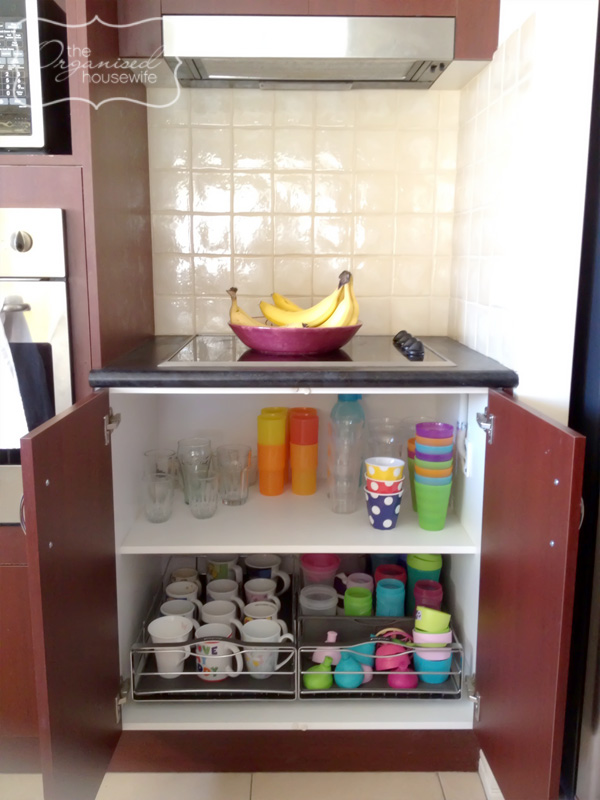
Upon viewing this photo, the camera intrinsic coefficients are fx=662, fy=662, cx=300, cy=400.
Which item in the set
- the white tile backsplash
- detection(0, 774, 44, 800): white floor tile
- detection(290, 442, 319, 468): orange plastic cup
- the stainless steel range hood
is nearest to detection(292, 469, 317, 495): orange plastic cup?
detection(290, 442, 319, 468): orange plastic cup

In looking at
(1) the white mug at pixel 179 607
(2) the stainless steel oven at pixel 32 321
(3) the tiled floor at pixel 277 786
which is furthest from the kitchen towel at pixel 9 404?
(3) the tiled floor at pixel 277 786

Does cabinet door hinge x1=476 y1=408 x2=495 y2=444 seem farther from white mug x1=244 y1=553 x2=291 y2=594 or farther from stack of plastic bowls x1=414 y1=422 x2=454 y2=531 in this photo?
white mug x1=244 y1=553 x2=291 y2=594

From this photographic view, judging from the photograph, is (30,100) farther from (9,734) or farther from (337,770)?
(337,770)

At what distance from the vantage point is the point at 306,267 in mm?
1790

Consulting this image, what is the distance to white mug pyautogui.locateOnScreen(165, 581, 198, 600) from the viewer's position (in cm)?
156

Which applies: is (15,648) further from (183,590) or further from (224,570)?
(224,570)

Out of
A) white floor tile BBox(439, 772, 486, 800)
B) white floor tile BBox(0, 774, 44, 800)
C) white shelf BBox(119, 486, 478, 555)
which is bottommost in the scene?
white floor tile BBox(0, 774, 44, 800)

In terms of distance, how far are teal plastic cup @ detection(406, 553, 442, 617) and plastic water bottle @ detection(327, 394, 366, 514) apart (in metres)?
0.20

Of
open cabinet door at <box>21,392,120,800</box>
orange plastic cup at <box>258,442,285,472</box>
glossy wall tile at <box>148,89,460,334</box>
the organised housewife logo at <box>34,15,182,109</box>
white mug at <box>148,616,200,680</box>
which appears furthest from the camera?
glossy wall tile at <box>148,89,460,334</box>

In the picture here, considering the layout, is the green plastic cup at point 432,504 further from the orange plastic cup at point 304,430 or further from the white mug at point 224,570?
the white mug at point 224,570

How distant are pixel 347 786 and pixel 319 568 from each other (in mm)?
474

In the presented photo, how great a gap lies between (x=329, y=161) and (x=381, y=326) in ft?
1.51

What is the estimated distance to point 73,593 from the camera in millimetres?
1021

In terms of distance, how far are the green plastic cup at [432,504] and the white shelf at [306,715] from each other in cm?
37
